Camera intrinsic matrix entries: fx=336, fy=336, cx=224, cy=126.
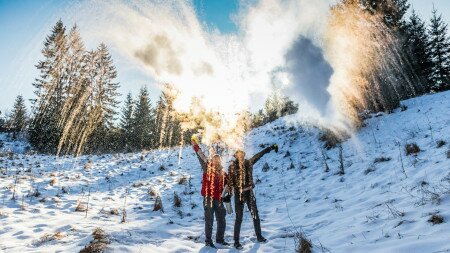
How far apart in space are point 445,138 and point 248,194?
639cm

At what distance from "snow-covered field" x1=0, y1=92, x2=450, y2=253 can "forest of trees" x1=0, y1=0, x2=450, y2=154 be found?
5.10 meters

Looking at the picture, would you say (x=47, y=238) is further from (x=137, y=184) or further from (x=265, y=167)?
(x=265, y=167)

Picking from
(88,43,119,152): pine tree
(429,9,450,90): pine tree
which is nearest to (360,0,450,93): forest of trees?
(429,9,450,90): pine tree

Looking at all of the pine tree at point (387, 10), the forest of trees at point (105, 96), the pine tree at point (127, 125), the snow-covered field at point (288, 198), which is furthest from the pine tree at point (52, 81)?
the pine tree at point (387, 10)

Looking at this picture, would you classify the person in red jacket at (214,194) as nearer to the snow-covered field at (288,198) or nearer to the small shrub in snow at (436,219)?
the snow-covered field at (288,198)

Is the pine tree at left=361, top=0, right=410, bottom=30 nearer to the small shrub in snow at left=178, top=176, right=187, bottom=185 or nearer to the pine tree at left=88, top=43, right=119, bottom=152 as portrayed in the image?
the small shrub in snow at left=178, top=176, right=187, bottom=185

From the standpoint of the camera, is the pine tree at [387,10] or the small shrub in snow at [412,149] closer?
the small shrub in snow at [412,149]

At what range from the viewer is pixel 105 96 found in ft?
140

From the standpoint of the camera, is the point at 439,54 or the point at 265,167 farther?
the point at 439,54

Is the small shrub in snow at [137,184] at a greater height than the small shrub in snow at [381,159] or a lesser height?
lesser

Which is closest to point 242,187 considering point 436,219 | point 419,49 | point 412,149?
point 436,219

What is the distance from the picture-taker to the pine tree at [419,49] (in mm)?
24500

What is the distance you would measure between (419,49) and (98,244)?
28.4 metres

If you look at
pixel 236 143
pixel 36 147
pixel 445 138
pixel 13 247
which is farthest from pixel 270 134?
pixel 36 147
